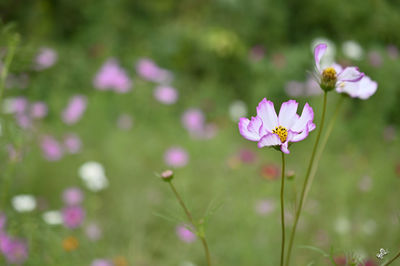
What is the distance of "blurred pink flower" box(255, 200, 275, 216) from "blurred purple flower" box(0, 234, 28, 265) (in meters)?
0.90

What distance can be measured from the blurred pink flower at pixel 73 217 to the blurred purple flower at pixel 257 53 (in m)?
2.05

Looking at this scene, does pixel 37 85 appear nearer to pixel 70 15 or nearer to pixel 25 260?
pixel 70 15

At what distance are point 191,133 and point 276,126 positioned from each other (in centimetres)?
183

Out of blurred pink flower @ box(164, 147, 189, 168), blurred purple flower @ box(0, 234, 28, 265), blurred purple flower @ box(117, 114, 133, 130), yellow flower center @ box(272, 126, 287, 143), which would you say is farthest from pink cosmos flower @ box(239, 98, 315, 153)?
blurred purple flower @ box(117, 114, 133, 130)

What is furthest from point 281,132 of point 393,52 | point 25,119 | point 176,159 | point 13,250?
point 393,52

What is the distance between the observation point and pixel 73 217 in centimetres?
147

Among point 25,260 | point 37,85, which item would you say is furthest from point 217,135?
point 25,260

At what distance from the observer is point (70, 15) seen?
368 centimetres

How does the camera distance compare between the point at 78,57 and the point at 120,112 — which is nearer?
the point at 120,112

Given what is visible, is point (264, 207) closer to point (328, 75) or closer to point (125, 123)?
point (125, 123)

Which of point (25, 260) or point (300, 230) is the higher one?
point (25, 260)

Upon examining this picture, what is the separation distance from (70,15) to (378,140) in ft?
8.95

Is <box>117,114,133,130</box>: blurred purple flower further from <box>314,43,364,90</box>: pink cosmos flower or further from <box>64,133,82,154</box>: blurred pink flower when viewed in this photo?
<box>314,43,364,90</box>: pink cosmos flower

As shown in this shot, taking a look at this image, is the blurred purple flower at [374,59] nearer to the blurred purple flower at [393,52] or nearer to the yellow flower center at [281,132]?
the blurred purple flower at [393,52]
